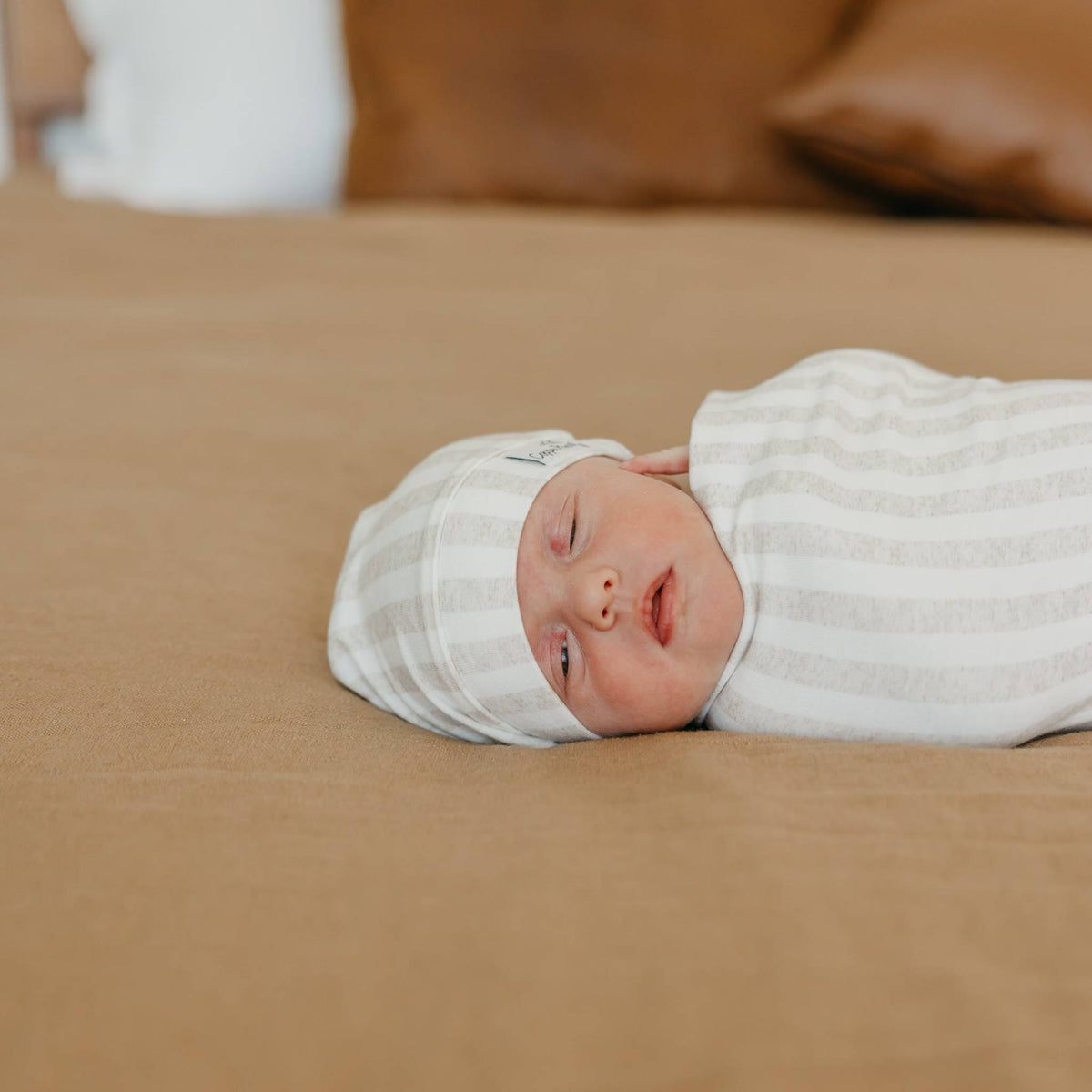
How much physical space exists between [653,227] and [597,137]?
0.77ft

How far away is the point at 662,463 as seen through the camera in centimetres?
97

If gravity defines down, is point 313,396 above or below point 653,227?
below

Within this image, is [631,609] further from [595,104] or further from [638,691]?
[595,104]

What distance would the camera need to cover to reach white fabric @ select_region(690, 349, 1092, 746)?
797 millimetres

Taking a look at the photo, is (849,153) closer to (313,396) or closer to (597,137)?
(597,137)

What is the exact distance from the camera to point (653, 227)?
72.7 inches

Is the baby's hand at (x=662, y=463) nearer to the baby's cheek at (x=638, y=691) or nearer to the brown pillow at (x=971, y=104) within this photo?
the baby's cheek at (x=638, y=691)

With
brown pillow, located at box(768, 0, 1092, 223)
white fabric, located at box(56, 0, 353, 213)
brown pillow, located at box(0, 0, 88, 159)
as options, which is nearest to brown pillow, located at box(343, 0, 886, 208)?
brown pillow, located at box(768, 0, 1092, 223)

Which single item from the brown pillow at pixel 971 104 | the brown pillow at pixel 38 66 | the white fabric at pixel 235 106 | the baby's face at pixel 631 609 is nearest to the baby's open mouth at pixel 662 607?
the baby's face at pixel 631 609

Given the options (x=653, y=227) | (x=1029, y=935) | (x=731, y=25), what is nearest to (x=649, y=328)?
(x=653, y=227)

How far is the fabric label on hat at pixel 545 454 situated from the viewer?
3.16 ft

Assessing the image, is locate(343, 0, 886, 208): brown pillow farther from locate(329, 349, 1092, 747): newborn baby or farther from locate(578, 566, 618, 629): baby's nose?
locate(578, 566, 618, 629): baby's nose

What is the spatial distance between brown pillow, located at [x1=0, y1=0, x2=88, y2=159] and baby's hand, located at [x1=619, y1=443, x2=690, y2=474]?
2.25 meters

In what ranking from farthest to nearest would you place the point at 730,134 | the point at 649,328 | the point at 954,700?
the point at 730,134 → the point at 649,328 → the point at 954,700
